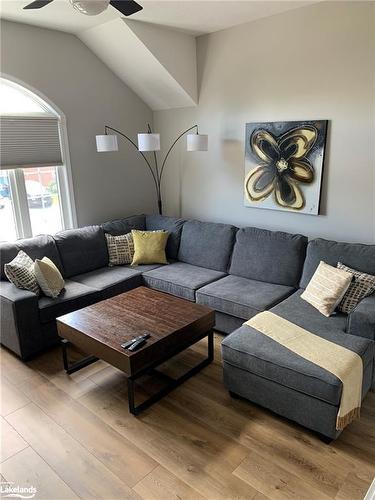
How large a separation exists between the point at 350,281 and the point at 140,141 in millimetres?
2533

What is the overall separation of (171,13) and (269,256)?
235 cm

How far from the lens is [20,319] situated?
116 inches

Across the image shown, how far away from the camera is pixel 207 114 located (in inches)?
168

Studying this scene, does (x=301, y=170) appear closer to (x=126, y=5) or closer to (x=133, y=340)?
(x=126, y=5)

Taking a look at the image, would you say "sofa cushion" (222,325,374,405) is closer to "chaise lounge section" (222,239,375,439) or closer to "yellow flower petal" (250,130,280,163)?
"chaise lounge section" (222,239,375,439)

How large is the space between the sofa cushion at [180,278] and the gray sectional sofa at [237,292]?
1 cm

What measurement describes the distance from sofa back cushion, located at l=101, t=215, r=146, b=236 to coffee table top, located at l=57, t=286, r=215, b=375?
1312 mm

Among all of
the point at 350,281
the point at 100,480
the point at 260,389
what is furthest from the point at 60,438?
the point at 350,281

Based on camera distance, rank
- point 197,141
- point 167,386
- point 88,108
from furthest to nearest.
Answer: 1. point 88,108
2. point 197,141
3. point 167,386

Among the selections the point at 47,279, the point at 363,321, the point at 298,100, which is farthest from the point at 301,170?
the point at 47,279

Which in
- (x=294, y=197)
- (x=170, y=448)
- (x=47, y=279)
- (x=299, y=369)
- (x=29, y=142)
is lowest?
(x=170, y=448)

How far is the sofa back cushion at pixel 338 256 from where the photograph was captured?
2930 millimetres

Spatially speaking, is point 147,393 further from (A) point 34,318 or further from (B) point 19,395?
(A) point 34,318

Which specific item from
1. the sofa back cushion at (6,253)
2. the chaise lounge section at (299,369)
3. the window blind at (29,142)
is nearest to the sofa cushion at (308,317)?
A: the chaise lounge section at (299,369)
